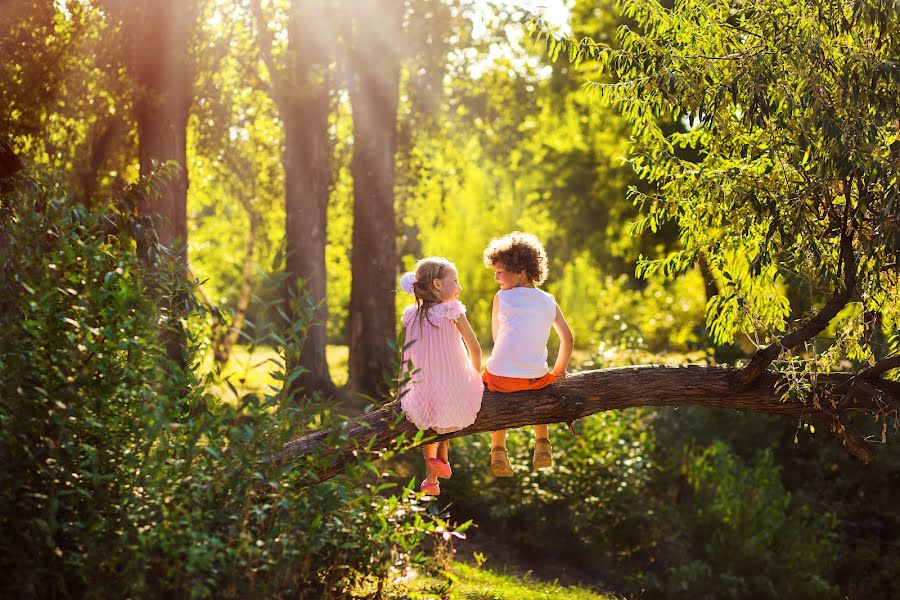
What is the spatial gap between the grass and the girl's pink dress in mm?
998

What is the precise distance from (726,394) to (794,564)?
19.7 ft

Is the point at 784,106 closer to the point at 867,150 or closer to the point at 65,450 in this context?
the point at 867,150

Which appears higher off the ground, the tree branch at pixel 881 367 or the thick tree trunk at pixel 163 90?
the thick tree trunk at pixel 163 90

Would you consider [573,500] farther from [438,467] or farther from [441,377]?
[441,377]

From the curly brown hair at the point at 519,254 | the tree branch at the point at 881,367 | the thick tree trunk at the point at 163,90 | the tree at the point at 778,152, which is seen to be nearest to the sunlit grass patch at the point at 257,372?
the thick tree trunk at the point at 163,90

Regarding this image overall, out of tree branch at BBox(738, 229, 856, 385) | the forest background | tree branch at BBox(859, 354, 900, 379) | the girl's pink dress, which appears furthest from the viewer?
tree branch at BBox(859, 354, 900, 379)

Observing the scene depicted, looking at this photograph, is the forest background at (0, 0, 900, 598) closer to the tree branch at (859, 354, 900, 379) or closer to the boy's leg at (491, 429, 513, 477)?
the tree branch at (859, 354, 900, 379)

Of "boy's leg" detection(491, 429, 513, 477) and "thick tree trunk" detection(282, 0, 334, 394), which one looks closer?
"boy's leg" detection(491, 429, 513, 477)

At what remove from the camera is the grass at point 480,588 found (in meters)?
6.41

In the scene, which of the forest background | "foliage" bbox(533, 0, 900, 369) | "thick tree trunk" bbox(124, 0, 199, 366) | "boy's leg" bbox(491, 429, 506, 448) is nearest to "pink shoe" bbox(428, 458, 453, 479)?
"boy's leg" bbox(491, 429, 506, 448)

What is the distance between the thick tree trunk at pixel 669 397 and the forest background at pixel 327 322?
33 centimetres

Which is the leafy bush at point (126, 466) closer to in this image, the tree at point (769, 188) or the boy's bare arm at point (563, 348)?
the tree at point (769, 188)

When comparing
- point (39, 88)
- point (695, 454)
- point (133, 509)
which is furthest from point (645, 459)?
point (133, 509)

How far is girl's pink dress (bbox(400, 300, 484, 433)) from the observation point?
666 cm
